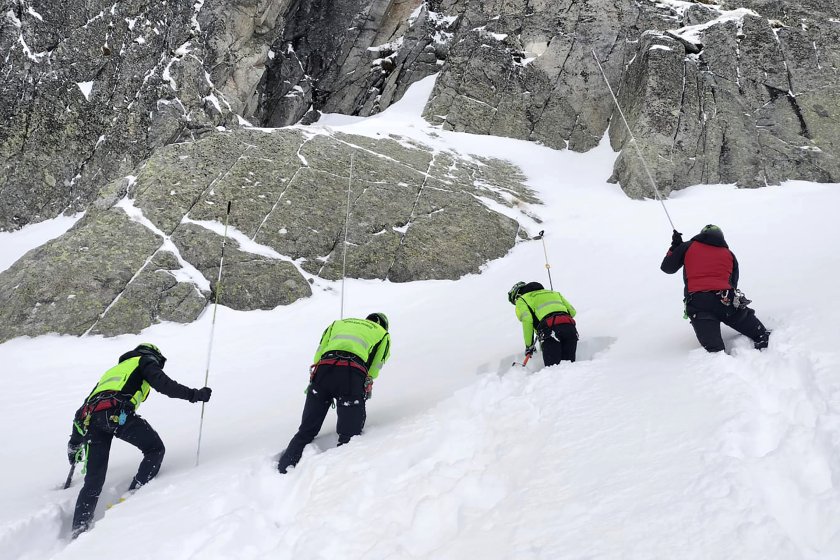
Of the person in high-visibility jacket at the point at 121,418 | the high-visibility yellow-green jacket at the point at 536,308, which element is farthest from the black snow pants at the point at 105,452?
the high-visibility yellow-green jacket at the point at 536,308

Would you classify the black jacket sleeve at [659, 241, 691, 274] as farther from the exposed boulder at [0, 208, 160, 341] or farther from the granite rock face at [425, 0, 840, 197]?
the granite rock face at [425, 0, 840, 197]

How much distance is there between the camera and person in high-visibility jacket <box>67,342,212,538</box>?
5.49m

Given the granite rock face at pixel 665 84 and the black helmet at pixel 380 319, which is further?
the granite rock face at pixel 665 84

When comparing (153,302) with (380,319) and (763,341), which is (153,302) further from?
(763,341)

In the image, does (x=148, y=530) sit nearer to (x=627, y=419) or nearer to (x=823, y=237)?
(x=627, y=419)

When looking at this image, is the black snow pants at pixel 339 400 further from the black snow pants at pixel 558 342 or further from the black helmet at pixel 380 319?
the black snow pants at pixel 558 342

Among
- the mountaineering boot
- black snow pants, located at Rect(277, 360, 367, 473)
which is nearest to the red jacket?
the mountaineering boot

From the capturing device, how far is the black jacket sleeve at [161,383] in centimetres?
575

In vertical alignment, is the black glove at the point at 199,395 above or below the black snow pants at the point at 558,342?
above

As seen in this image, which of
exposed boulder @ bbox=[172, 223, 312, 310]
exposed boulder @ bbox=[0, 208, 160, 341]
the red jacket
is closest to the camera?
the red jacket

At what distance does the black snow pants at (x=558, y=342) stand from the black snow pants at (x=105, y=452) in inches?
191

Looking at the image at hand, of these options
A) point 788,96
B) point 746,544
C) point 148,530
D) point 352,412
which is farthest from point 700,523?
point 788,96

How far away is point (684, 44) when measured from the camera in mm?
21625

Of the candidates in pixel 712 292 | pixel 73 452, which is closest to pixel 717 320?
pixel 712 292
